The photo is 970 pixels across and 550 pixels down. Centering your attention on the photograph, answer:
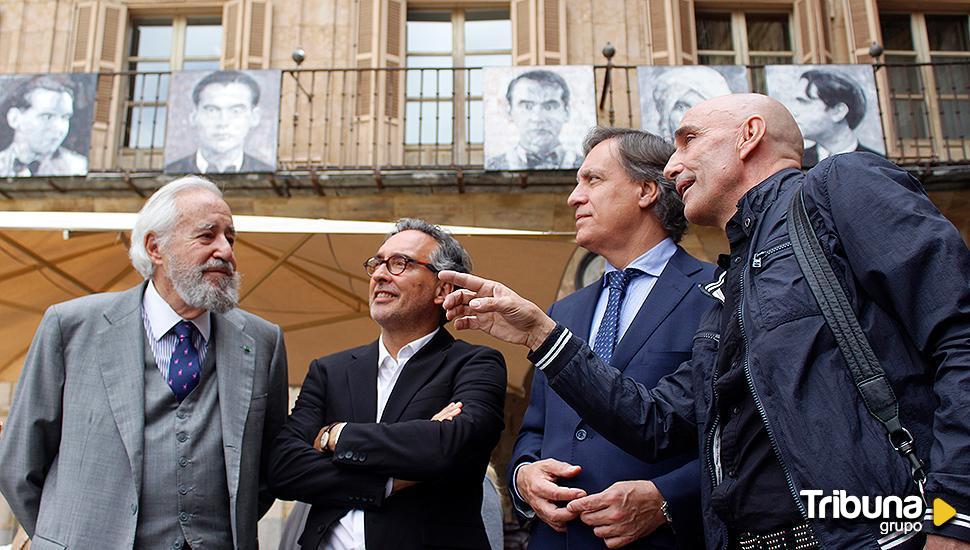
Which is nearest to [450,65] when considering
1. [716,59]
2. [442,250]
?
[716,59]

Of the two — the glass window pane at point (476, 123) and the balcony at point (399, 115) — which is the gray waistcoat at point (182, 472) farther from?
the glass window pane at point (476, 123)

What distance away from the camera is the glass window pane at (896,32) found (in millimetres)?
11242

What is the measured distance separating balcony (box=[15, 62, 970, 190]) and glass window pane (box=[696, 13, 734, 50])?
792 mm

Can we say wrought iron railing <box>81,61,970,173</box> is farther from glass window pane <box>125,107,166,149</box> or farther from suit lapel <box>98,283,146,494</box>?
suit lapel <box>98,283,146,494</box>

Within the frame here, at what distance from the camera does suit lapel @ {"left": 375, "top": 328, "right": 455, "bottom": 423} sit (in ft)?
9.46

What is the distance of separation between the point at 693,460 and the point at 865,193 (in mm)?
1004

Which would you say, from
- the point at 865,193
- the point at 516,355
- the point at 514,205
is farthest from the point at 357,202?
the point at 865,193

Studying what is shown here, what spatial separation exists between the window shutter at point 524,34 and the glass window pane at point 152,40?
462 centimetres

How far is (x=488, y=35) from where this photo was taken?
37.1ft

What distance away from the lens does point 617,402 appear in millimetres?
2186

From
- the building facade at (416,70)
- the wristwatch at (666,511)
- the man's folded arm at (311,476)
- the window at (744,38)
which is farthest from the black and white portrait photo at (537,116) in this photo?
the wristwatch at (666,511)

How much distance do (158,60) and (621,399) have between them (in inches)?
422

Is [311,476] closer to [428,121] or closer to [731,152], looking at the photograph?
[731,152]

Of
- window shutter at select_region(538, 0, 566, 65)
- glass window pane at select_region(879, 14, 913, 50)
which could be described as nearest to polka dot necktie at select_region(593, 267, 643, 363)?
window shutter at select_region(538, 0, 566, 65)
